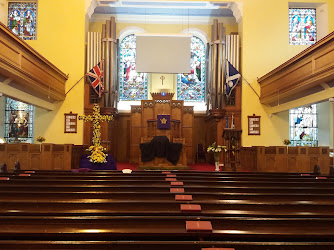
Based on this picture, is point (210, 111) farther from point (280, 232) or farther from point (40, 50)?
point (280, 232)

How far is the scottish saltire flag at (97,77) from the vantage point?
38.9ft

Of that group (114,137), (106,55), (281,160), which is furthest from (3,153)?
(281,160)

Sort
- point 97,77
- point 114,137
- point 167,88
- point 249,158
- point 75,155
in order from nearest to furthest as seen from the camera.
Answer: point 75,155 < point 249,158 < point 97,77 < point 114,137 < point 167,88

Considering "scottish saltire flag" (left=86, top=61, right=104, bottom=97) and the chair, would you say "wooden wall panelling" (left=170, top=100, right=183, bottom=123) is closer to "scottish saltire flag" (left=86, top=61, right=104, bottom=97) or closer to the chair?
the chair

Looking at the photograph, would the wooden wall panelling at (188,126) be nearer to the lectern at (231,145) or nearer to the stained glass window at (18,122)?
the lectern at (231,145)

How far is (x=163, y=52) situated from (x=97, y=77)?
2.89 metres

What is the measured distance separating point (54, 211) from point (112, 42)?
11.0 meters

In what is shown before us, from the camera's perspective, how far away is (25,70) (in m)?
8.23

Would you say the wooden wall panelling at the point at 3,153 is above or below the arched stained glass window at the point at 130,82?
below

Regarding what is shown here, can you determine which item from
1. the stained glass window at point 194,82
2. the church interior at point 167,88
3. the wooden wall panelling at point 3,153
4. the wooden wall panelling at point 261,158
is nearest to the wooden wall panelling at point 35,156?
the church interior at point 167,88

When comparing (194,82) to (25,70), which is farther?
(194,82)

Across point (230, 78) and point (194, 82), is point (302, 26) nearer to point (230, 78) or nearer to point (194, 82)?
point (230, 78)

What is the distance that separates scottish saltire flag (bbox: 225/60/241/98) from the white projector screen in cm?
168

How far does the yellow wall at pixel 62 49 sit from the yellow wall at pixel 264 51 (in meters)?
6.26
